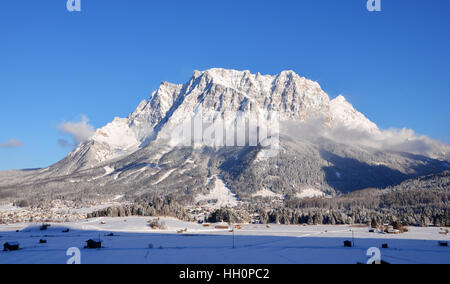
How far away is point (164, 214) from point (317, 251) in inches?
3916

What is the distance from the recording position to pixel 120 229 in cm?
10500

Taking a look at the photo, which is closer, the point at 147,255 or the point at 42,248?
the point at 147,255
